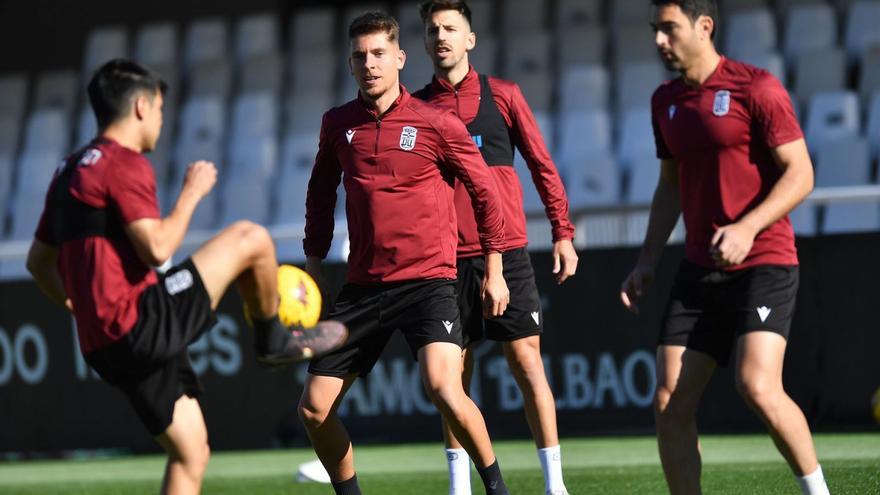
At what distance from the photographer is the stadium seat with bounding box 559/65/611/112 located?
14908 mm

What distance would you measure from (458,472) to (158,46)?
39.2 ft

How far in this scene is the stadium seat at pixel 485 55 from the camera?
51.1 ft

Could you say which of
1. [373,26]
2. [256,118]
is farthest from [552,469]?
[256,118]

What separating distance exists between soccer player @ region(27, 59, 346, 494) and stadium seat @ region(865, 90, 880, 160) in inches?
363

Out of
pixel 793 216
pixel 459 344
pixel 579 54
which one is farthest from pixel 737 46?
pixel 459 344

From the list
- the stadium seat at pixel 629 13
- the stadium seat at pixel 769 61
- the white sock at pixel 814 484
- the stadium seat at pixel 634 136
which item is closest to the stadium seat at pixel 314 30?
the stadium seat at pixel 629 13

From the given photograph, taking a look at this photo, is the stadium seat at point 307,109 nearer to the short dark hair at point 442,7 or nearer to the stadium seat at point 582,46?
the stadium seat at point 582,46

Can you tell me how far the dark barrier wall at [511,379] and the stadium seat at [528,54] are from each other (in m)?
5.17

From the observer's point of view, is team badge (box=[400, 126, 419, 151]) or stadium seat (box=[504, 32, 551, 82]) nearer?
team badge (box=[400, 126, 419, 151])

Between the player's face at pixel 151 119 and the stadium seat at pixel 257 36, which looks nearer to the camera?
the player's face at pixel 151 119

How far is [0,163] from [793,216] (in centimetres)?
1023

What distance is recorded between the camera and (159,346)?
5.23m

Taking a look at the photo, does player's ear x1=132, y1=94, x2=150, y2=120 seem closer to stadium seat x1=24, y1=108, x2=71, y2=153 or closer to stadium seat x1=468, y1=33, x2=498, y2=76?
stadium seat x1=468, y1=33, x2=498, y2=76

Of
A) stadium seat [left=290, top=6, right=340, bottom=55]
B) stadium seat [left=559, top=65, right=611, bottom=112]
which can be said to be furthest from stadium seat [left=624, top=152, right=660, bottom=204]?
stadium seat [left=290, top=6, right=340, bottom=55]
